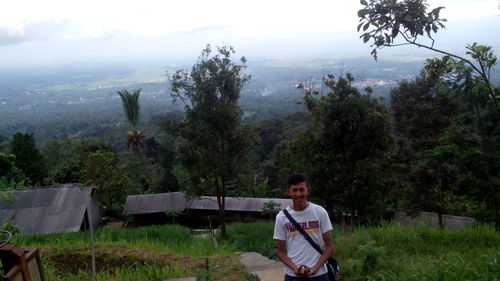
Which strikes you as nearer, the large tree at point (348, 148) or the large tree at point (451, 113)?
the large tree at point (451, 113)

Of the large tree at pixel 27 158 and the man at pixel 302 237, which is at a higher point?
the man at pixel 302 237

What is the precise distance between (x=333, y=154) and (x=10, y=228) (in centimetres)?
619

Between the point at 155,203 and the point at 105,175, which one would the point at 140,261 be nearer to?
the point at 155,203

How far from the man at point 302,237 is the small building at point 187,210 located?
13.3 metres

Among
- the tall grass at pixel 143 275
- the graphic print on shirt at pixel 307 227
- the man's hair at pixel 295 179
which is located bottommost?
the tall grass at pixel 143 275

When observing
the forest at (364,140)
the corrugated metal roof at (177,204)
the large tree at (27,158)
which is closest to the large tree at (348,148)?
the forest at (364,140)

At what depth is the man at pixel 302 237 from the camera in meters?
3.15

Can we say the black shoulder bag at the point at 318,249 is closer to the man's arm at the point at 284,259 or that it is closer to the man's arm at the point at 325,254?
the man's arm at the point at 325,254

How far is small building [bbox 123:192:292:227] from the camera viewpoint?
55.0ft

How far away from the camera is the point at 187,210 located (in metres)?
17.0

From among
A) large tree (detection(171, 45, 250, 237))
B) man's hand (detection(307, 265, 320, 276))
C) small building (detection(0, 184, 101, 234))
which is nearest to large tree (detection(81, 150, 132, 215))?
small building (detection(0, 184, 101, 234))

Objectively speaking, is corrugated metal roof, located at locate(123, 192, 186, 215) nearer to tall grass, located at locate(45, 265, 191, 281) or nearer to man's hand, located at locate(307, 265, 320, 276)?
tall grass, located at locate(45, 265, 191, 281)

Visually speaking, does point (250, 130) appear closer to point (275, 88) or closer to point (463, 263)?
point (463, 263)

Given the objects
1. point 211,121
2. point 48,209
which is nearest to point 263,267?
point 211,121
